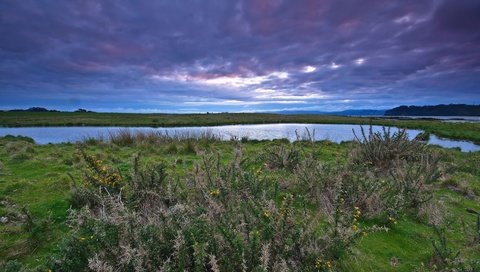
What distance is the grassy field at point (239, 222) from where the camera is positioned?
375 centimetres

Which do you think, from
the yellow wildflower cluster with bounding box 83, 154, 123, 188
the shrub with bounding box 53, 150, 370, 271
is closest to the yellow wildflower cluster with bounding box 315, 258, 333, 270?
the shrub with bounding box 53, 150, 370, 271

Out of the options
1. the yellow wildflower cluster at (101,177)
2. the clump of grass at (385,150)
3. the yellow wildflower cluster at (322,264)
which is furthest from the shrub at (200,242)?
the clump of grass at (385,150)

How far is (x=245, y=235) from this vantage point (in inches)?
158

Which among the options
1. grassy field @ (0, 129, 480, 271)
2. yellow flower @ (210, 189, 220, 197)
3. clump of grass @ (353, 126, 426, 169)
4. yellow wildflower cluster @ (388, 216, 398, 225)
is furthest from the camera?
clump of grass @ (353, 126, 426, 169)

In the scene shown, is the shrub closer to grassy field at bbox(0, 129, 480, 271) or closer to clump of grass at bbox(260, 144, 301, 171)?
grassy field at bbox(0, 129, 480, 271)

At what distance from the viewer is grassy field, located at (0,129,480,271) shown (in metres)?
3.75

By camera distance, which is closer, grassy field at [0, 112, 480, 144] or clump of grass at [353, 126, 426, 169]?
clump of grass at [353, 126, 426, 169]

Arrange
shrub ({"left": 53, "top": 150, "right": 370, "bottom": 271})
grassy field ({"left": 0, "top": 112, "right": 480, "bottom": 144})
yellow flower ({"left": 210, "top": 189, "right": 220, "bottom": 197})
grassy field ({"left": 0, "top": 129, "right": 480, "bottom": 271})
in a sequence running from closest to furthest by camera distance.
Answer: shrub ({"left": 53, "top": 150, "right": 370, "bottom": 271}) < grassy field ({"left": 0, "top": 129, "right": 480, "bottom": 271}) < yellow flower ({"left": 210, "top": 189, "right": 220, "bottom": 197}) < grassy field ({"left": 0, "top": 112, "right": 480, "bottom": 144})

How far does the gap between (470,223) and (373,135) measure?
4.27 metres

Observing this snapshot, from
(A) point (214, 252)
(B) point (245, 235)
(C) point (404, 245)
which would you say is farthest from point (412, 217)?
(A) point (214, 252)

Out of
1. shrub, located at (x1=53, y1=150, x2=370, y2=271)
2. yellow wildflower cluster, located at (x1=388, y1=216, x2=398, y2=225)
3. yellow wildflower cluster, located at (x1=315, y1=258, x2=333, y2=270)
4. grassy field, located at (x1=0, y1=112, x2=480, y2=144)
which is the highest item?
shrub, located at (x1=53, y1=150, x2=370, y2=271)

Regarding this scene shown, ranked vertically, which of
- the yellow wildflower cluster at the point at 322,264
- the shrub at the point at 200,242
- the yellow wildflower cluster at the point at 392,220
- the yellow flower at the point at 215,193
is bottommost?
the yellow wildflower cluster at the point at 392,220

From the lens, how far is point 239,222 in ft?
15.0

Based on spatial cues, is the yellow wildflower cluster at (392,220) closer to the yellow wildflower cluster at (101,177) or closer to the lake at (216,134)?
the yellow wildflower cluster at (101,177)
